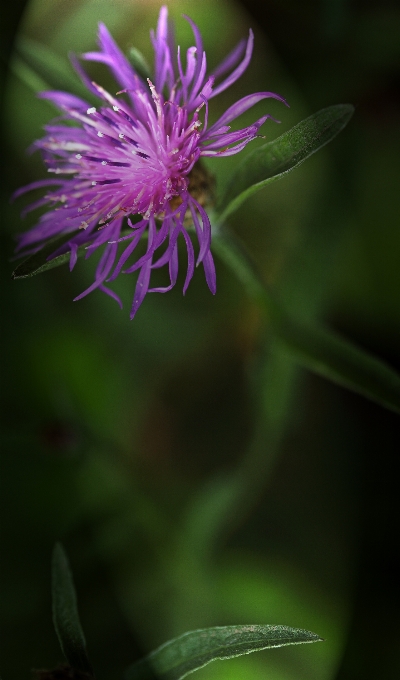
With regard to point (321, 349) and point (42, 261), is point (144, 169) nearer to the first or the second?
point (42, 261)

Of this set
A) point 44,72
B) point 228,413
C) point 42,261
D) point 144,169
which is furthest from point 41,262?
point 228,413

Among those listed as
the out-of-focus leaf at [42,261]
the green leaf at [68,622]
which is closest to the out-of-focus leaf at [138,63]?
the out-of-focus leaf at [42,261]

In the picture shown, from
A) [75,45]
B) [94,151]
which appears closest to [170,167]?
[94,151]

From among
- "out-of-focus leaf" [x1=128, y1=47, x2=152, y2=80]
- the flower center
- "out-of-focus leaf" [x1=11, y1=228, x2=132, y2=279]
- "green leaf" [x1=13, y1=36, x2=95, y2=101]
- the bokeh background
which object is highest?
"green leaf" [x1=13, y1=36, x2=95, y2=101]

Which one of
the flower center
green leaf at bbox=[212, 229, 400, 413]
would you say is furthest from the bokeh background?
the flower center

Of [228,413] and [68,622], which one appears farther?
[228,413]

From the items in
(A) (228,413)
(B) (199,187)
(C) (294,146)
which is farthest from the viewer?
(A) (228,413)

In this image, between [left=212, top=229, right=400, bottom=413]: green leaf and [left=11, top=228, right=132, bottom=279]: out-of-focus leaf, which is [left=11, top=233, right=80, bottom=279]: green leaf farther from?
[left=212, top=229, right=400, bottom=413]: green leaf
